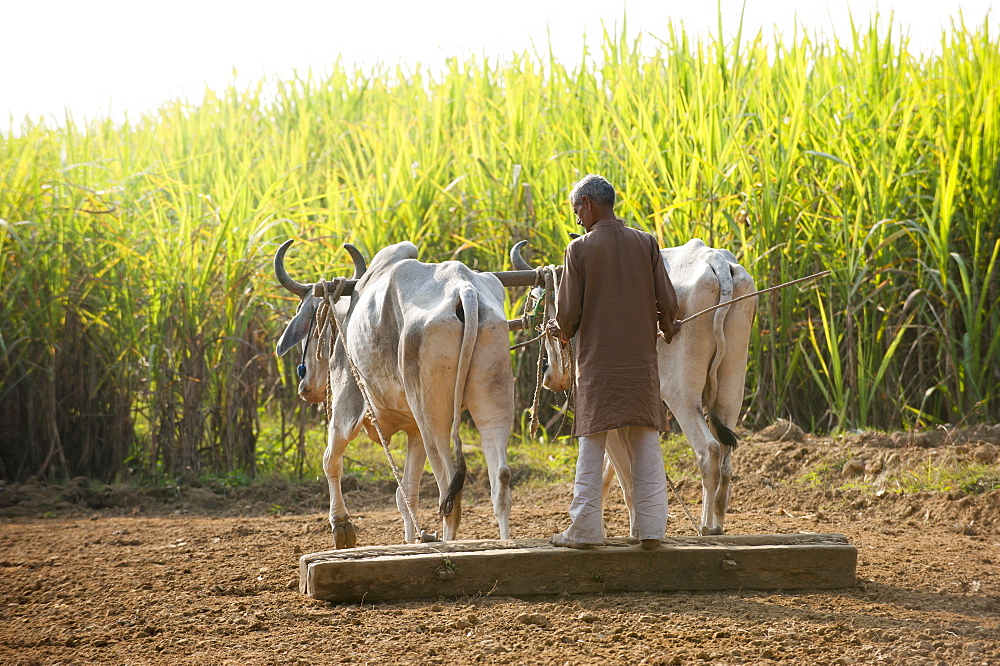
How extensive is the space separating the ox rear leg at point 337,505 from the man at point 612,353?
5.36 feet

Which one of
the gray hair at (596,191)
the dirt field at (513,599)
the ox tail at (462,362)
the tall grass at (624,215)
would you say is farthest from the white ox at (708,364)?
the tall grass at (624,215)

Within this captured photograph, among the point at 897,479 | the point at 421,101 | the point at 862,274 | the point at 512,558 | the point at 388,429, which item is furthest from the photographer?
the point at 421,101

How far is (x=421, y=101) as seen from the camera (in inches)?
459

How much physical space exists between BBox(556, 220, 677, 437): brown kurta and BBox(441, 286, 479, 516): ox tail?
53cm

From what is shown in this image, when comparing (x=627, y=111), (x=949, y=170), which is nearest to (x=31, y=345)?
(x=627, y=111)

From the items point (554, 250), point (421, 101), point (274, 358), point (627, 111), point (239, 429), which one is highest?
point (421, 101)

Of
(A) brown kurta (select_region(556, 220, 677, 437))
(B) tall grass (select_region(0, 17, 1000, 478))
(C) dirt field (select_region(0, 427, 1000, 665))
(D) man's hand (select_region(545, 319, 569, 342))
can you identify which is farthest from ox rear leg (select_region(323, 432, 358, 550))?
(B) tall grass (select_region(0, 17, 1000, 478))

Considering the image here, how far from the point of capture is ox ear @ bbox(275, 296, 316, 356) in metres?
5.70

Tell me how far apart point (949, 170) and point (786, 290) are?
1362 millimetres

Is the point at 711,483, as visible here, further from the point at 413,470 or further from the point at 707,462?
the point at 413,470

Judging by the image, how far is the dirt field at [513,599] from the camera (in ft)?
11.6

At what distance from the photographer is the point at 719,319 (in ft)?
16.4

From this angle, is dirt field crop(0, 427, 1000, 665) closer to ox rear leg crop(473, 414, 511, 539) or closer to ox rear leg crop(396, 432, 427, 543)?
ox rear leg crop(473, 414, 511, 539)

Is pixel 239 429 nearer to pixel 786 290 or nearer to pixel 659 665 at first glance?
pixel 786 290
